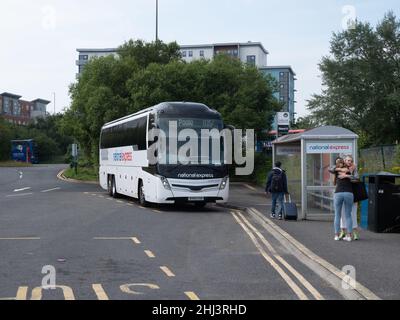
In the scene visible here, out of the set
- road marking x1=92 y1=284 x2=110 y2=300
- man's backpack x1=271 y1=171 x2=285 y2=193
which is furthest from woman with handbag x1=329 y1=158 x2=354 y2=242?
road marking x1=92 y1=284 x2=110 y2=300

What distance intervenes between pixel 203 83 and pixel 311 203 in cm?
2197

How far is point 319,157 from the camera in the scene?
64.1ft

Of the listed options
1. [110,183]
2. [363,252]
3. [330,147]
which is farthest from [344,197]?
[110,183]

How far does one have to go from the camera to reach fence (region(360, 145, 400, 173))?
78.4 ft

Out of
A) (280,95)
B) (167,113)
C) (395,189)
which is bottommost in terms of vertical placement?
(395,189)

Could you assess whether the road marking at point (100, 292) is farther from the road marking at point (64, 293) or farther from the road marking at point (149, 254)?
the road marking at point (149, 254)

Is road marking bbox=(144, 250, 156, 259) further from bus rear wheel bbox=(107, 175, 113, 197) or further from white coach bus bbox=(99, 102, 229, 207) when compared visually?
bus rear wheel bbox=(107, 175, 113, 197)

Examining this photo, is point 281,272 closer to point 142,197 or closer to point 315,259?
point 315,259

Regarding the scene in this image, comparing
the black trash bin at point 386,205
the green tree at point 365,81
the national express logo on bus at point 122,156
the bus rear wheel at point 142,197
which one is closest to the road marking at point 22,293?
the black trash bin at point 386,205

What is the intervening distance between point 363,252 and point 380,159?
1524 cm

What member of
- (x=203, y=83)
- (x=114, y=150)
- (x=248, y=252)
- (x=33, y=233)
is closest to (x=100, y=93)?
(x=203, y=83)

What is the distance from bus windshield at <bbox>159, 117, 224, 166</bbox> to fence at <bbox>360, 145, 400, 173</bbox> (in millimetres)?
6324

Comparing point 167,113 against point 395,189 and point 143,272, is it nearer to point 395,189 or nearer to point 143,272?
point 395,189

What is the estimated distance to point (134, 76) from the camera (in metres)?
39.8
